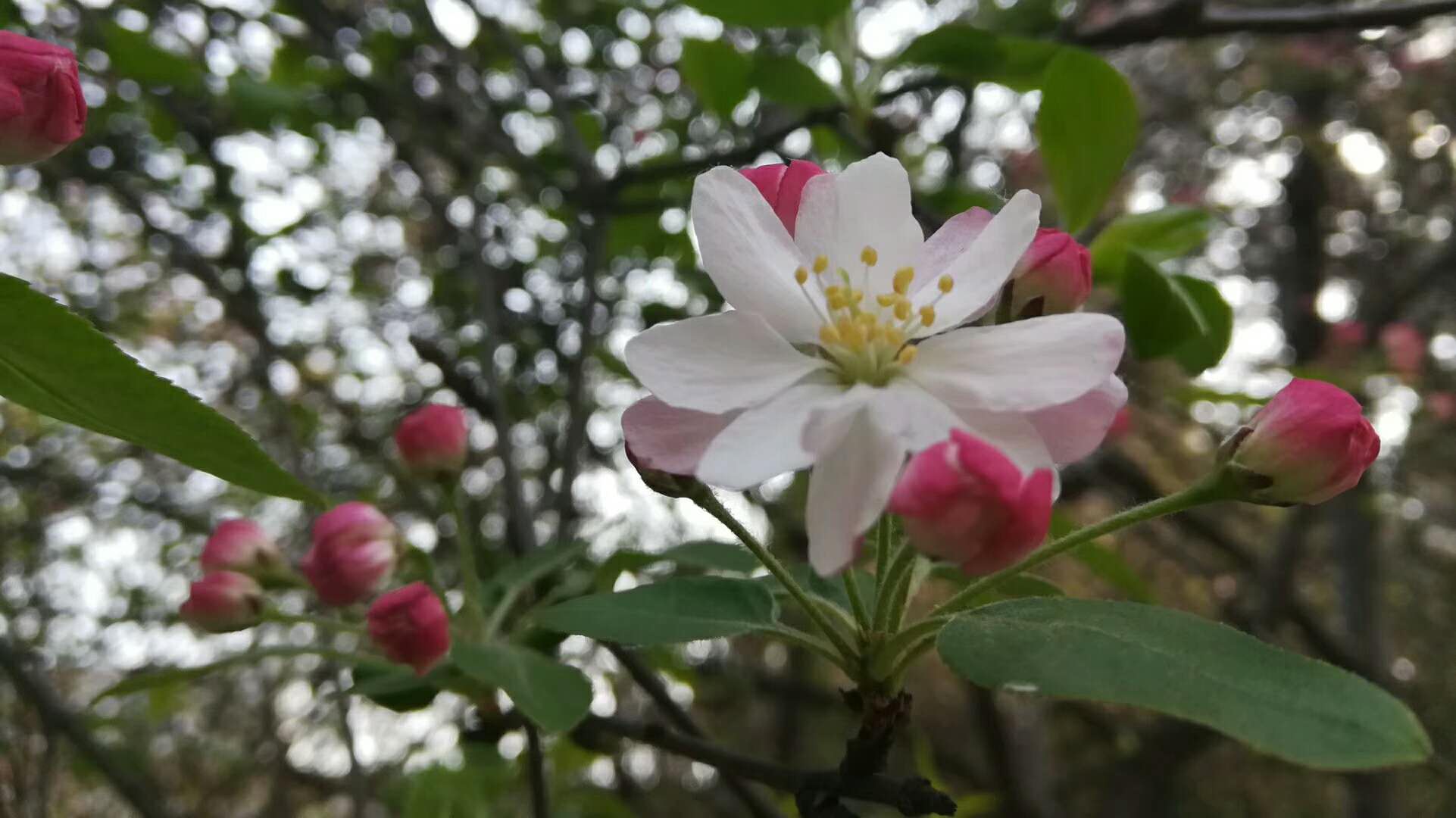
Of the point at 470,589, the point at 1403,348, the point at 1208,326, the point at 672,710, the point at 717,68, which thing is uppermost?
the point at 717,68

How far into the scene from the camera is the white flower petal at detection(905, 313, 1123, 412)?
0.52 m

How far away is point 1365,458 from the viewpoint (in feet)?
1.91

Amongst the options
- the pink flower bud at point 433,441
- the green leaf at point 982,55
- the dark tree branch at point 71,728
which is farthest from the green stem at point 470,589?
the dark tree branch at point 71,728

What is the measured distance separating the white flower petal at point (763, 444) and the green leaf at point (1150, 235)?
55 centimetres

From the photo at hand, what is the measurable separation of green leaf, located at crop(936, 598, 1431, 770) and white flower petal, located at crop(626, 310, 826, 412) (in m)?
0.17

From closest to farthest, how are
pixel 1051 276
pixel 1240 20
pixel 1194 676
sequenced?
1. pixel 1194 676
2. pixel 1051 276
3. pixel 1240 20

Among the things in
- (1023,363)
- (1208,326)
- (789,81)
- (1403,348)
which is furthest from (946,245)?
(1403,348)

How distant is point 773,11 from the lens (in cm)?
107

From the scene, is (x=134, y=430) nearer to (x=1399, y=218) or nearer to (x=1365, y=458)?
(x=1365, y=458)

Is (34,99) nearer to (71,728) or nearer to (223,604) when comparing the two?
(223,604)

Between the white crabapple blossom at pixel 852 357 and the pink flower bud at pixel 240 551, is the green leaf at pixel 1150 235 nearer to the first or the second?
the white crabapple blossom at pixel 852 357

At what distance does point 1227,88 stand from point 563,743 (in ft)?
12.1

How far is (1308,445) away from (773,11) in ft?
2.41

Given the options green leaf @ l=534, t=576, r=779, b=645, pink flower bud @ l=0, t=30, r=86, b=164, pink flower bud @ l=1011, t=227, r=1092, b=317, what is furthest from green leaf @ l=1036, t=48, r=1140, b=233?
pink flower bud @ l=0, t=30, r=86, b=164
